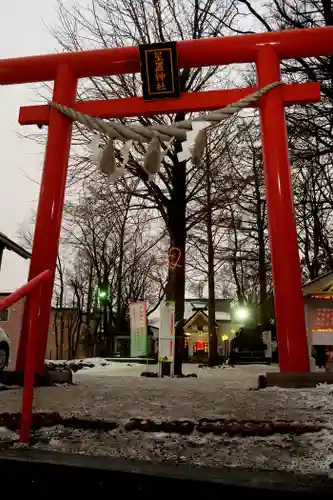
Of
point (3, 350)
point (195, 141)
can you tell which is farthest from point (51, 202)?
point (3, 350)

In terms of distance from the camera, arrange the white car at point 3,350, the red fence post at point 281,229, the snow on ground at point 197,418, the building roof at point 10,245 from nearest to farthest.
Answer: the snow on ground at point 197,418, the red fence post at point 281,229, the white car at point 3,350, the building roof at point 10,245

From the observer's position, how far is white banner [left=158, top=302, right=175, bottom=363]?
10516mm

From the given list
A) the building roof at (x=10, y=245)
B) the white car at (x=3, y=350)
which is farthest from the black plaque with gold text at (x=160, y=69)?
the building roof at (x=10, y=245)

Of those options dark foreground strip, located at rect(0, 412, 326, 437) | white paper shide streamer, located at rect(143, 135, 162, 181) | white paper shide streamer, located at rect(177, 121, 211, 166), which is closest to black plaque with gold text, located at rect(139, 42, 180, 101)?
white paper shide streamer, located at rect(177, 121, 211, 166)

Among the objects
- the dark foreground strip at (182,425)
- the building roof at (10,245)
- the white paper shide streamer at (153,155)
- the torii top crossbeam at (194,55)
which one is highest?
the torii top crossbeam at (194,55)

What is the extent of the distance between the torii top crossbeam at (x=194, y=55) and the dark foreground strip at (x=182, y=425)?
196 inches

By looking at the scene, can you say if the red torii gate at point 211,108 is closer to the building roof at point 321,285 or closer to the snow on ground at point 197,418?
the snow on ground at point 197,418

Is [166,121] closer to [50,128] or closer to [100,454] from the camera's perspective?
[50,128]

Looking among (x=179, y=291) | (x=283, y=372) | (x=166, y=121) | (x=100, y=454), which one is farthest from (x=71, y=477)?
(x=166, y=121)

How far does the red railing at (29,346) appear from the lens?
2.25 metres

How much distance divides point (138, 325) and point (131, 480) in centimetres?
1571

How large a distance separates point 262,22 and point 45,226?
26.9 ft

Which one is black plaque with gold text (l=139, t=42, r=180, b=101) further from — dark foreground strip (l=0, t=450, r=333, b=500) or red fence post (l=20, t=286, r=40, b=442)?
dark foreground strip (l=0, t=450, r=333, b=500)

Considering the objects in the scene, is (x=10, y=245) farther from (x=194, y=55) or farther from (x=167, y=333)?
(x=194, y=55)
